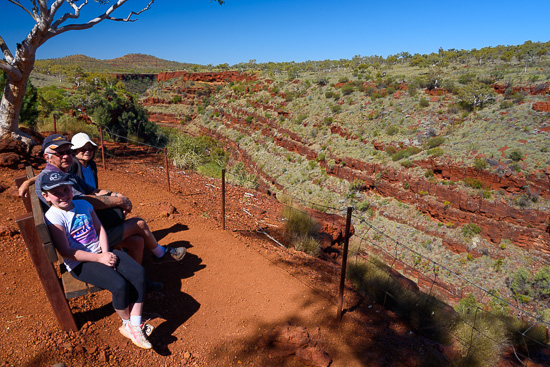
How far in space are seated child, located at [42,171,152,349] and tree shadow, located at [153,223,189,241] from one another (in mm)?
2474

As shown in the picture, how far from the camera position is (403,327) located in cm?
425

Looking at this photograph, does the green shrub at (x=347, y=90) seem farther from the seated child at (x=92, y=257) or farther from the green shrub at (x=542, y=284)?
the seated child at (x=92, y=257)

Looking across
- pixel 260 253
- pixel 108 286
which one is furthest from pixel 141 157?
pixel 108 286

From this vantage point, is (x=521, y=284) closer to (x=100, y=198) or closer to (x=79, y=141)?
(x=100, y=198)

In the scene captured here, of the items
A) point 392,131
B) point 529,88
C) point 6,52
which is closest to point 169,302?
point 6,52

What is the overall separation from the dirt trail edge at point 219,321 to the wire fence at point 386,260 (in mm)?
795

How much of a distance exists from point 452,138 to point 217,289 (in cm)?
1660

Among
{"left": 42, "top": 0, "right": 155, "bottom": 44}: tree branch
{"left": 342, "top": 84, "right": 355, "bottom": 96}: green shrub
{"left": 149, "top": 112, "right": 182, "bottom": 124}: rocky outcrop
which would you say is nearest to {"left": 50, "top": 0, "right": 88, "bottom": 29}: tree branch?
{"left": 42, "top": 0, "right": 155, "bottom": 44}: tree branch

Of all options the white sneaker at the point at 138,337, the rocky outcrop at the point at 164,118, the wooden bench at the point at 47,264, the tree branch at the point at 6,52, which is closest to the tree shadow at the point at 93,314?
the wooden bench at the point at 47,264

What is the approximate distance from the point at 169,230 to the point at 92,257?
2.93m

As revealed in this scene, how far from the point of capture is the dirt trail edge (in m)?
3.19

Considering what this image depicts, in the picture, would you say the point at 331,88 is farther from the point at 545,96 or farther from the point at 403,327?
the point at 403,327

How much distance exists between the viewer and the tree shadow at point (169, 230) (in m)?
5.79

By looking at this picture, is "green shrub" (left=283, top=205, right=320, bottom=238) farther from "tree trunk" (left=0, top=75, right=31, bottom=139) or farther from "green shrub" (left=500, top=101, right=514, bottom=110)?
"green shrub" (left=500, top=101, right=514, bottom=110)
